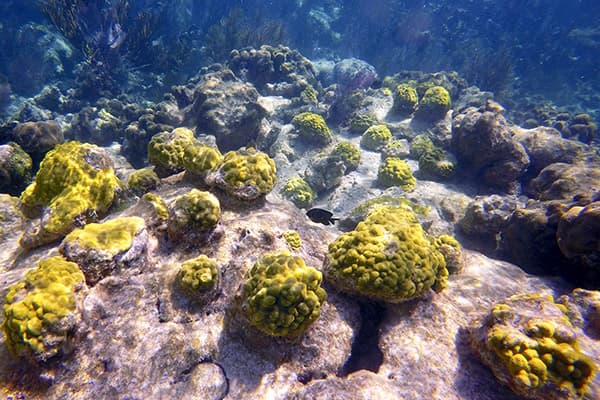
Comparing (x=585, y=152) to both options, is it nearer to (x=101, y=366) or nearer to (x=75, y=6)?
(x=101, y=366)

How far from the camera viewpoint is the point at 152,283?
3.14m

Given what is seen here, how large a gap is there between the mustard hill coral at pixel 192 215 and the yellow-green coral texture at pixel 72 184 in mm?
1114

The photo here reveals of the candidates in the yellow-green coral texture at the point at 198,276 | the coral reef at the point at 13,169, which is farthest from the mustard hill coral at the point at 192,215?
the coral reef at the point at 13,169

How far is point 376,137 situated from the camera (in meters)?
9.22

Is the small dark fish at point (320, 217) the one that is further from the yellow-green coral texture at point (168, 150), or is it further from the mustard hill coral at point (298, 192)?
the mustard hill coral at point (298, 192)

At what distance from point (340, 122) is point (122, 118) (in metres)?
8.14

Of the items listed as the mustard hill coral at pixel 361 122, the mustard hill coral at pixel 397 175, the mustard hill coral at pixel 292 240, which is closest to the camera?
the mustard hill coral at pixel 292 240

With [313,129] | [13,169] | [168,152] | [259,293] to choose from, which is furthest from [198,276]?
[313,129]

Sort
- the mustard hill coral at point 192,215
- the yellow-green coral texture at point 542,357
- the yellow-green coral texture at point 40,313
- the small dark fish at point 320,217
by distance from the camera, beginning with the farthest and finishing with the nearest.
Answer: the small dark fish at point 320,217
the mustard hill coral at point 192,215
the yellow-green coral texture at point 542,357
the yellow-green coral texture at point 40,313

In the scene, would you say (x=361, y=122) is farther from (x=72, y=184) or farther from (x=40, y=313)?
(x=40, y=313)

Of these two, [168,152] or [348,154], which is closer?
[168,152]

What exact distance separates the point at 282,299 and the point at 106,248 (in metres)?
1.85

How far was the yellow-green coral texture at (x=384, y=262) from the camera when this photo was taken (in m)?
3.11

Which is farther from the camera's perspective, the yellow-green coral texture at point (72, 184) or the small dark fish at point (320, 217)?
the small dark fish at point (320, 217)
